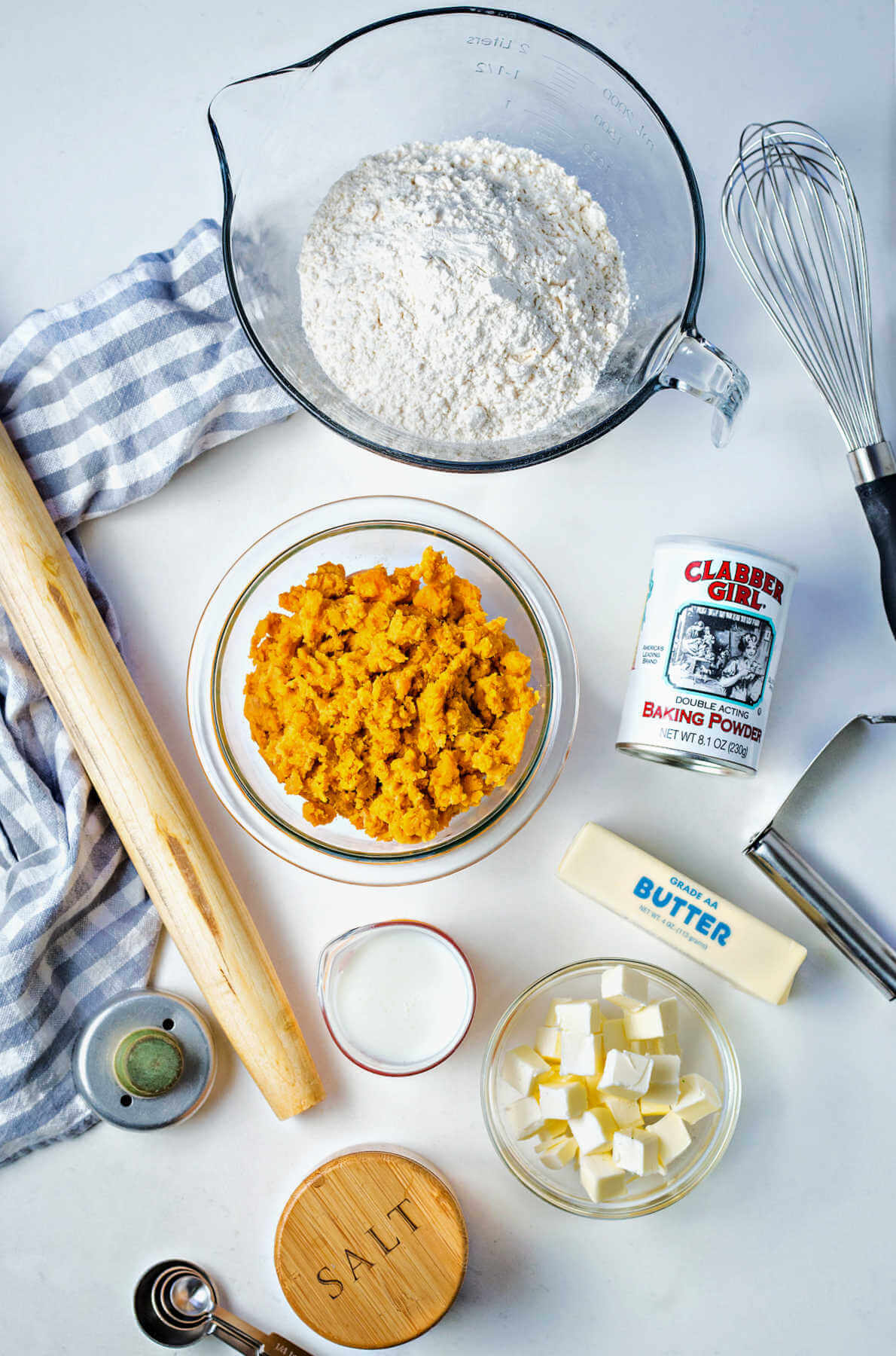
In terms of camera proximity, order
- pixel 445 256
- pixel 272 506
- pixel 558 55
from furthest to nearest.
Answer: pixel 272 506
pixel 558 55
pixel 445 256

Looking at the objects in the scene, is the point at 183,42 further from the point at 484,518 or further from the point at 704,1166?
the point at 704,1166

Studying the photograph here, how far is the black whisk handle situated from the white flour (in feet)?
0.95

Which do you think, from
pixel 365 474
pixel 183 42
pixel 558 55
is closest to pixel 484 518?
pixel 365 474

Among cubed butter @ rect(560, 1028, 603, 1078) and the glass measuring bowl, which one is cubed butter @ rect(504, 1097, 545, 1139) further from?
the glass measuring bowl

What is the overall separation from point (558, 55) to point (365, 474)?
0.43 meters

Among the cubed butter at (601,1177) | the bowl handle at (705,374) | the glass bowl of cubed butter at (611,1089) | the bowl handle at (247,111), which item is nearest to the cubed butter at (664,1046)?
the glass bowl of cubed butter at (611,1089)

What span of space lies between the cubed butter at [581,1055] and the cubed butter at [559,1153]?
2.8 inches

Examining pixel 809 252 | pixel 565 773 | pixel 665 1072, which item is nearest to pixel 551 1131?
pixel 665 1072

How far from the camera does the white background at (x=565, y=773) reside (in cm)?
97

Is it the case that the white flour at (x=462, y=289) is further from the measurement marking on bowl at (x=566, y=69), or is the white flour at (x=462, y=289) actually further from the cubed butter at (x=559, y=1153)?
the cubed butter at (x=559, y=1153)

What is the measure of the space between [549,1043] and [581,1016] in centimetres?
5

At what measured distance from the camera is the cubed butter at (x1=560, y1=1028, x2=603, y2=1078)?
2.87ft

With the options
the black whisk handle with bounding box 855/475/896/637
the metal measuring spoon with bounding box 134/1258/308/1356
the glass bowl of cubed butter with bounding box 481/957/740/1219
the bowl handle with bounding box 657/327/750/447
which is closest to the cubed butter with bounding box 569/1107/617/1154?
the glass bowl of cubed butter with bounding box 481/957/740/1219

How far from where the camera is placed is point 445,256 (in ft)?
2.55
